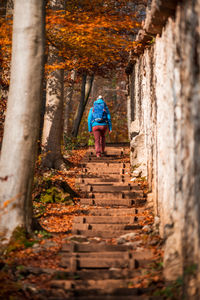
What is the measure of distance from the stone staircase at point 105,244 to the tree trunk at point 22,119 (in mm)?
1145

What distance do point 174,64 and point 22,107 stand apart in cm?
289

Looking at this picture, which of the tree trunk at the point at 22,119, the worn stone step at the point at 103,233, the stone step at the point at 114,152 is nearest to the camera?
the tree trunk at the point at 22,119

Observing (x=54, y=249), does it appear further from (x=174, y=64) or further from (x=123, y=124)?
(x=123, y=124)

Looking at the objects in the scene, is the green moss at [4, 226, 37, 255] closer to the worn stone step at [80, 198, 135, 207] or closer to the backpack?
the worn stone step at [80, 198, 135, 207]

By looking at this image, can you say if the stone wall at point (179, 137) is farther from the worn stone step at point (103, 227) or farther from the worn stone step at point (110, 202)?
the worn stone step at point (110, 202)

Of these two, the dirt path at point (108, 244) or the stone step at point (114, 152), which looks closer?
the dirt path at point (108, 244)

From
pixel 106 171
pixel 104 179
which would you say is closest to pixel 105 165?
pixel 106 171

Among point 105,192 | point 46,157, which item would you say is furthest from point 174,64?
point 46,157

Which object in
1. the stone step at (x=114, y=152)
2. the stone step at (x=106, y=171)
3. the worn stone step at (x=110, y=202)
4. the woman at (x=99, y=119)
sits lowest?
the worn stone step at (x=110, y=202)

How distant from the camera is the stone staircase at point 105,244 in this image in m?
5.47

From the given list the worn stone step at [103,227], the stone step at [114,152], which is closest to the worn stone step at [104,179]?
the stone step at [114,152]

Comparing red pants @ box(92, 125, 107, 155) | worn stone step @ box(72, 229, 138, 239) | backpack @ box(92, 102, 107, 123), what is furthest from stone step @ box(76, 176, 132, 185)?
worn stone step @ box(72, 229, 138, 239)

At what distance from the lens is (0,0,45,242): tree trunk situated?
7.06 metres

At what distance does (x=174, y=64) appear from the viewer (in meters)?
5.74
